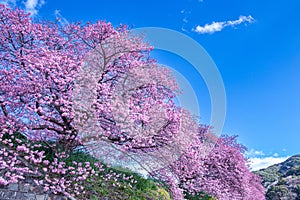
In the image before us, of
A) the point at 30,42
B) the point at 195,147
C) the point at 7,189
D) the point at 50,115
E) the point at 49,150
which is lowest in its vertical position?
the point at 7,189

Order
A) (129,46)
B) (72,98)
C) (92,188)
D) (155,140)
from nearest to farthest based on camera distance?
(72,98)
(92,188)
(155,140)
(129,46)

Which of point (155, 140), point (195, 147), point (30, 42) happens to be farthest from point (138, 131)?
point (30, 42)

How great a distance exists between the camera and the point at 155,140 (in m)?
6.99

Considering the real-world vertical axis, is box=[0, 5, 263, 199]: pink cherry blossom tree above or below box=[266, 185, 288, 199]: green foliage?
below

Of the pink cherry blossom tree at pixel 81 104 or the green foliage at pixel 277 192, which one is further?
the green foliage at pixel 277 192

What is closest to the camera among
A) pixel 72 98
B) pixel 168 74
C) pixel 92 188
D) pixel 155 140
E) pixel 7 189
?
pixel 7 189

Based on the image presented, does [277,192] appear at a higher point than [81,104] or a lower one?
higher

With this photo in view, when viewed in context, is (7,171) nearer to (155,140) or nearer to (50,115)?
(50,115)

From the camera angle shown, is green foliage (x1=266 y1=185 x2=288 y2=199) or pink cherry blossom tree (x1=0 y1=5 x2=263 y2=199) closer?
pink cherry blossom tree (x1=0 y1=5 x2=263 y2=199)

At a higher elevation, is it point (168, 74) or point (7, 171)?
point (168, 74)

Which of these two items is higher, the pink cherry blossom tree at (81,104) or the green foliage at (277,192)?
the green foliage at (277,192)

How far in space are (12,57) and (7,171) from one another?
11.0ft

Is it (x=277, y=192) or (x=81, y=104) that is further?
(x=277, y=192)

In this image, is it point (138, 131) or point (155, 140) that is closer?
point (138, 131)
